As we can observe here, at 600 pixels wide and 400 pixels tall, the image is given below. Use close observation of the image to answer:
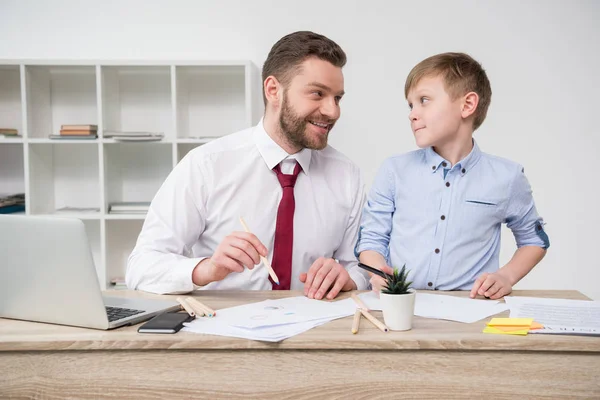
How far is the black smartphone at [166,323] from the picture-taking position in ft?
3.57

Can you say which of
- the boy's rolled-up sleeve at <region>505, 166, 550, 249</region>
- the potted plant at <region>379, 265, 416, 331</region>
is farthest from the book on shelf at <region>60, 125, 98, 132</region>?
the potted plant at <region>379, 265, 416, 331</region>

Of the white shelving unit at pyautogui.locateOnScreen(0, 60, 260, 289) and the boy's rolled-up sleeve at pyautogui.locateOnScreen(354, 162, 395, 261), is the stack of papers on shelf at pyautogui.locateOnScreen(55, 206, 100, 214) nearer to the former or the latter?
the white shelving unit at pyautogui.locateOnScreen(0, 60, 260, 289)

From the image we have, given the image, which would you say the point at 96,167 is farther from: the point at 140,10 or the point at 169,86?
the point at 140,10

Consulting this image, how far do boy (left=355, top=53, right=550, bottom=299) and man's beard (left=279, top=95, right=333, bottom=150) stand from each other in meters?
0.25

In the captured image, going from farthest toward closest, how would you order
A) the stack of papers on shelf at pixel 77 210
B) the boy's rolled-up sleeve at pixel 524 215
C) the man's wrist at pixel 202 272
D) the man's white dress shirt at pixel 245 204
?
the stack of papers on shelf at pixel 77 210 → the man's white dress shirt at pixel 245 204 → the boy's rolled-up sleeve at pixel 524 215 → the man's wrist at pixel 202 272

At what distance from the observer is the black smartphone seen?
1.09 metres

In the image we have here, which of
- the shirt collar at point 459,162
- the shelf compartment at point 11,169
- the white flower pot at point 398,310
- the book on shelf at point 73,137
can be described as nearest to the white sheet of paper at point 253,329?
the white flower pot at point 398,310

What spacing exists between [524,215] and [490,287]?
41cm

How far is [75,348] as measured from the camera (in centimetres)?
104

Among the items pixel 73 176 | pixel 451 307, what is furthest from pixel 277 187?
pixel 73 176

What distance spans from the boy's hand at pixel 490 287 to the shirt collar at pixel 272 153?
75cm

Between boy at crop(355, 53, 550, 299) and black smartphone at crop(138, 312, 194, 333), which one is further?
boy at crop(355, 53, 550, 299)

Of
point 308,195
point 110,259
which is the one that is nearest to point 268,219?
point 308,195

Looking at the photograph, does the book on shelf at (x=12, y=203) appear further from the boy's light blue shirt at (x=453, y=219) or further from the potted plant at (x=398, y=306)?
the potted plant at (x=398, y=306)
